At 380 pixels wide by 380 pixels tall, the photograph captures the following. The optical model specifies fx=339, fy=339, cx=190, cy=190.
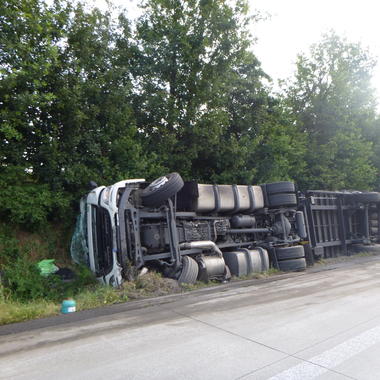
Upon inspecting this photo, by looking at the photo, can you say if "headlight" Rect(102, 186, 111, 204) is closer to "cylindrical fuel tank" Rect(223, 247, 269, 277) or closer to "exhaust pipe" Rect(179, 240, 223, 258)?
"exhaust pipe" Rect(179, 240, 223, 258)

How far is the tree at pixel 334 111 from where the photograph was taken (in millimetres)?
15952

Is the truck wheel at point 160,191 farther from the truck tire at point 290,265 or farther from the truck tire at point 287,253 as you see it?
the truck tire at point 290,265

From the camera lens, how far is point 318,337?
3.35 m

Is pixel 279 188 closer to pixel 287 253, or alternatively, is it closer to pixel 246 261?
pixel 287 253

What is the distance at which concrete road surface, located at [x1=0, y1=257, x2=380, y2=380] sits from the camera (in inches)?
103

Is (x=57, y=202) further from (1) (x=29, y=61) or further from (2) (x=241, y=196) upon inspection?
(2) (x=241, y=196)

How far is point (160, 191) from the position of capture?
6012mm

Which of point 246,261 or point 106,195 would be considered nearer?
point 106,195

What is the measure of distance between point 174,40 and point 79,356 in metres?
10.1

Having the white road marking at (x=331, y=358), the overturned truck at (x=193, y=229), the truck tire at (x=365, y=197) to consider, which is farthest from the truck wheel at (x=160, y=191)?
the truck tire at (x=365, y=197)

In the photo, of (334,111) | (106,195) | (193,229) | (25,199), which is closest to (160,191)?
(106,195)

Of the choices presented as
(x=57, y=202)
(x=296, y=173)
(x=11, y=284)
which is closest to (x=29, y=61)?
(x=57, y=202)

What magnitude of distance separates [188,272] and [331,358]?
11.4 feet

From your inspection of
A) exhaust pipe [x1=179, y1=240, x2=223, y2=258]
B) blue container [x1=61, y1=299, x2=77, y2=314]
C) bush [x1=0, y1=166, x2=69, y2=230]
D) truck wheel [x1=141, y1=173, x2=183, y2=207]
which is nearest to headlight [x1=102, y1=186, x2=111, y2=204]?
truck wheel [x1=141, y1=173, x2=183, y2=207]
